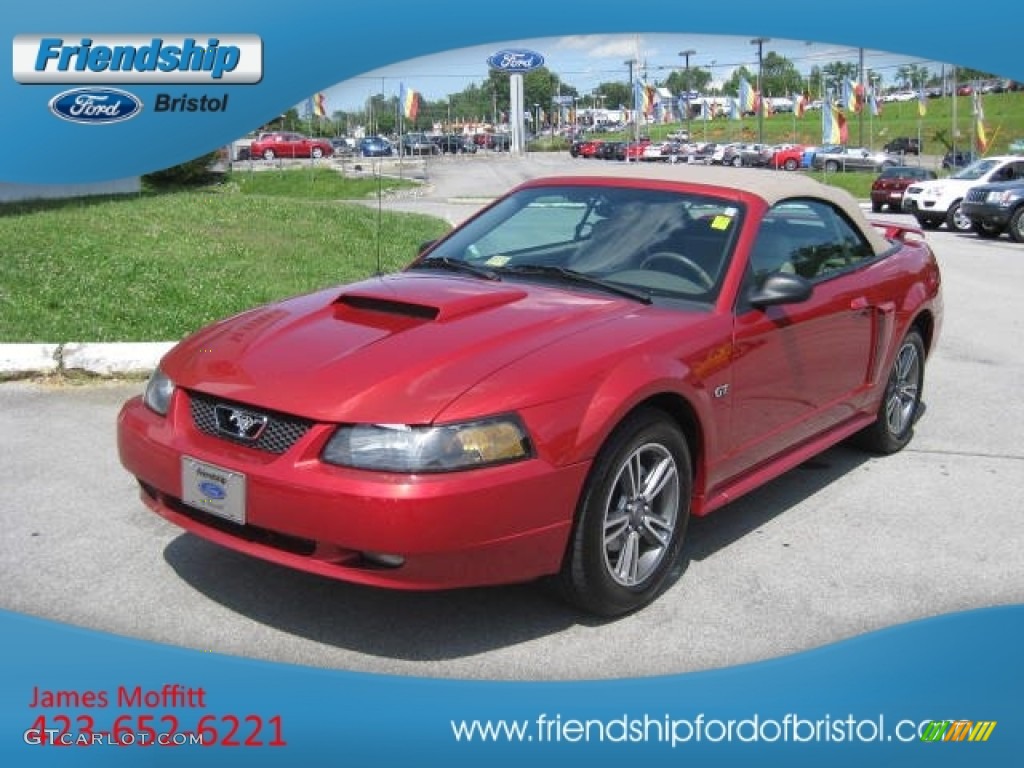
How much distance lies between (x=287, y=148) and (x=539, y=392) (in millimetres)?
51162

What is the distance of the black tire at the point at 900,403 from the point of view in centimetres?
578

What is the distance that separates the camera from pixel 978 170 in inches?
933

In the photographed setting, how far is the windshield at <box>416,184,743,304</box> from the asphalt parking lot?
1.19 m

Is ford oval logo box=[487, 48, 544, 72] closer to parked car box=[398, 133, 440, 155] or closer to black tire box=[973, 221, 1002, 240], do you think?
black tire box=[973, 221, 1002, 240]

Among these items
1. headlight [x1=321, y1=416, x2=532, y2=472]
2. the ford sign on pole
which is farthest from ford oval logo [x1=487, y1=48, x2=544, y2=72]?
headlight [x1=321, y1=416, x2=532, y2=472]

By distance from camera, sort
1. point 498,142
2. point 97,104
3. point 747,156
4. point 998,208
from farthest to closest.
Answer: point 498,142 < point 747,156 < point 998,208 < point 97,104

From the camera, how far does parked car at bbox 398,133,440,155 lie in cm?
5000

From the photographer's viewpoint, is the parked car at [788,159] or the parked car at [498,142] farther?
the parked car at [498,142]

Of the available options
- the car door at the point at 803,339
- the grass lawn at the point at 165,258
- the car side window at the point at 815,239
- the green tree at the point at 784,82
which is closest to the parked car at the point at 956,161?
the grass lawn at the point at 165,258

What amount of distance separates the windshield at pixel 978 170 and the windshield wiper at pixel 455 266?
21.6 m

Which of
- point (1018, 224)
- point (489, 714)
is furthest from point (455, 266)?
point (1018, 224)

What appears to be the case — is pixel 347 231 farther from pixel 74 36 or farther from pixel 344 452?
pixel 344 452

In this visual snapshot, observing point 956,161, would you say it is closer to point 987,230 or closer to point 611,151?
point 611,151

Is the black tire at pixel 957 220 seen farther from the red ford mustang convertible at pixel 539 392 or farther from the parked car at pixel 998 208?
the red ford mustang convertible at pixel 539 392
